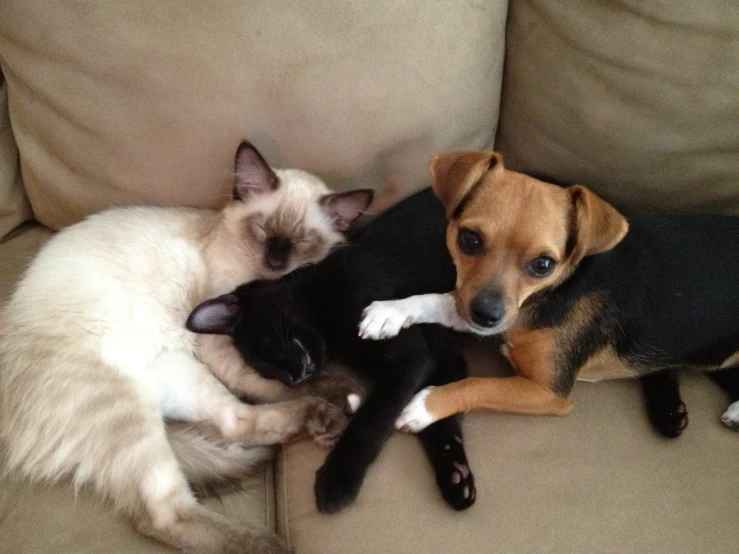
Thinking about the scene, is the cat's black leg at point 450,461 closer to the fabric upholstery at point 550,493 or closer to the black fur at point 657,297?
the fabric upholstery at point 550,493

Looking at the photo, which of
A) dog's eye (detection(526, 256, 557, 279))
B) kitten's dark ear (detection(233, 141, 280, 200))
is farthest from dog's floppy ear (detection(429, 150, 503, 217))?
kitten's dark ear (detection(233, 141, 280, 200))

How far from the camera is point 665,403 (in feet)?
4.36

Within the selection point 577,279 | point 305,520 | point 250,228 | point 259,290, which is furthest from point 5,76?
point 577,279

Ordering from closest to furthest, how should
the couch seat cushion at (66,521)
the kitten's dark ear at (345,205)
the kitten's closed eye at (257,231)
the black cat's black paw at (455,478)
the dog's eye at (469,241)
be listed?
the couch seat cushion at (66,521) < the black cat's black paw at (455,478) < the dog's eye at (469,241) < the kitten's dark ear at (345,205) < the kitten's closed eye at (257,231)

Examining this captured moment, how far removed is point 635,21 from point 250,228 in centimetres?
120

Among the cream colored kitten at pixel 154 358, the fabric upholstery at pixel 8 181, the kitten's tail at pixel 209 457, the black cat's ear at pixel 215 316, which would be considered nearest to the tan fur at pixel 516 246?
the cream colored kitten at pixel 154 358

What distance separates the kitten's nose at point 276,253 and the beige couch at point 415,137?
8.9 inches

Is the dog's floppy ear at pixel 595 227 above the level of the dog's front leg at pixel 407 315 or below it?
above

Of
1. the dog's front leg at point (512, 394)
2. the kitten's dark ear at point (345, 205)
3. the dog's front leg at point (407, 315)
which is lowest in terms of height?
the dog's front leg at point (512, 394)

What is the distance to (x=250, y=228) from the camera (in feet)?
5.38

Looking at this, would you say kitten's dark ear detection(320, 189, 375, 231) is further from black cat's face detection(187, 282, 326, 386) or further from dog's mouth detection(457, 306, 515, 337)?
dog's mouth detection(457, 306, 515, 337)

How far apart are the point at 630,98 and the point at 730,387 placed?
84 centimetres

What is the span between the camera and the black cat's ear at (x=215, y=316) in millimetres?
1399

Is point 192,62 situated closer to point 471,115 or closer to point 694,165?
point 471,115
